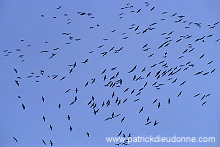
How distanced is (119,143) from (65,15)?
3.14 feet

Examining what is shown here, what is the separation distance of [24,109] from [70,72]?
1.31 ft

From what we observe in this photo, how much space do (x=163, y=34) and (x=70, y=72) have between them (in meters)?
0.71

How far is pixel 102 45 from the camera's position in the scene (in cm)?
213

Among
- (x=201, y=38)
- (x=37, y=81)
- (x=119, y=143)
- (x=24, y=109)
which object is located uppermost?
(x=201, y=38)

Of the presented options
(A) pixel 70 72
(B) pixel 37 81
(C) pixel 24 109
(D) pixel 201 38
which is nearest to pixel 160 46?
(D) pixel 201 38

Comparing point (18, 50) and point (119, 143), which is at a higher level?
point (18, 50)

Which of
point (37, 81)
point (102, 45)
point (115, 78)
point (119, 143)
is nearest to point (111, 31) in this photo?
point (102, 45)

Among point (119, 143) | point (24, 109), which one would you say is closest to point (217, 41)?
point (119, 143)

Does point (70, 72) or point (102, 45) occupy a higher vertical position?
point (102, 45)

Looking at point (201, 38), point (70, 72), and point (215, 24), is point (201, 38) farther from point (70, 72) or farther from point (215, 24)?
point (70, 72)

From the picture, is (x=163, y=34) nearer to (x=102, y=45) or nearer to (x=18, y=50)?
(x=102, y=45)

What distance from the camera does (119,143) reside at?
204 centimetres

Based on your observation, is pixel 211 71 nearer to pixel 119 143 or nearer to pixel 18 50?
pixel 119 143

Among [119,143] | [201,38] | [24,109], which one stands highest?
[201,38]
